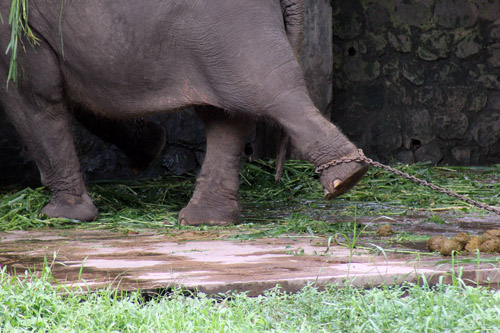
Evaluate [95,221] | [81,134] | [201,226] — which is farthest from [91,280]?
[81,134]

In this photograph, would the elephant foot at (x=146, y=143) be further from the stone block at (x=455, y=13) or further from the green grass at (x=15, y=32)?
the stone block at (x=455, y=13)

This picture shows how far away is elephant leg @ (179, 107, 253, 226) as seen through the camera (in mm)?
4273

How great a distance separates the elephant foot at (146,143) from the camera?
18.0ft

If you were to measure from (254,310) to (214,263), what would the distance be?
0.61 metres

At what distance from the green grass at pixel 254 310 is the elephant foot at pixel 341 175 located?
130cm

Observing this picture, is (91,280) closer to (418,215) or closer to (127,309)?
(127,309)

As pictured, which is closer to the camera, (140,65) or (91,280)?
(91,280)

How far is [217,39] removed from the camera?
3.94 m

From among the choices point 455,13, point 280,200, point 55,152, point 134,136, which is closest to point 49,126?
point 55,152

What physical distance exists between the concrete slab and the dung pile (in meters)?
0.07

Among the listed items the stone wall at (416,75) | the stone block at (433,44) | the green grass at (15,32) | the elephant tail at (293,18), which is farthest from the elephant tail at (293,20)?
the stone block at (433,44)

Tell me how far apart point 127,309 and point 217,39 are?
6.53 feet

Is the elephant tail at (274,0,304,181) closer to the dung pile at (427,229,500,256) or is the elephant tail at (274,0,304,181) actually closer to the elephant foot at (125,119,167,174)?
the dung pile at (427,229,500,256)

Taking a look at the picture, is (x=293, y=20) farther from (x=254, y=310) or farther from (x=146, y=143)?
(x=254, y=310)
